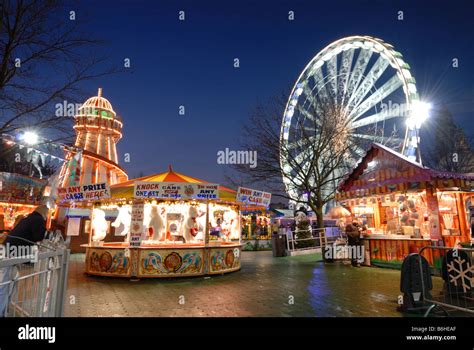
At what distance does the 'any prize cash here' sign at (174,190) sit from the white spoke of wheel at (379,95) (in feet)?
41.6

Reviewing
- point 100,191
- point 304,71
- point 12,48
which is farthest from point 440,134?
point 12,48

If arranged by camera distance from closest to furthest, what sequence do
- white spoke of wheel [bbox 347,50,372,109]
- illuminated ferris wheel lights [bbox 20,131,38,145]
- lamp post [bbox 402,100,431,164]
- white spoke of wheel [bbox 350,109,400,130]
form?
illuminated ferris wheel lights [bbox 20,131,38,145] → lamp post [bbox 402,100,431,164] → white spoke of wheel [bbox 350,109,400,130] → white spoke of wheel [bbox 347,50,372,109]

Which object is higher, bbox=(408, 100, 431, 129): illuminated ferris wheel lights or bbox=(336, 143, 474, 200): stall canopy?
bbox=(408, 100, 431, 129): illuminated ferris wheel lights

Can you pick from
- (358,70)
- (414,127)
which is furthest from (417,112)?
(358,70)

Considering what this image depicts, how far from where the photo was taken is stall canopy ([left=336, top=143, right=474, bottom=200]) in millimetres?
10078

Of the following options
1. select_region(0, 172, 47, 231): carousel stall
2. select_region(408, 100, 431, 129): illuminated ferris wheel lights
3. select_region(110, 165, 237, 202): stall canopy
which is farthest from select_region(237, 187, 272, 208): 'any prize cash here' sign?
select_region(0, 172, 47, 231): carousel stall

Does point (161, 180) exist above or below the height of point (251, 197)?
above

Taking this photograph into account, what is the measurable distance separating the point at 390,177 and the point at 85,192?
10.6 metres

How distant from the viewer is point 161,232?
10461mm

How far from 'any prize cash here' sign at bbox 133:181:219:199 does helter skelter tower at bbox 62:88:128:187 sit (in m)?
16.3

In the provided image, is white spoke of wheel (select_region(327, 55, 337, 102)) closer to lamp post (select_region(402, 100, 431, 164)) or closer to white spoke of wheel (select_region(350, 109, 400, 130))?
white spoke of wheel (select_region(350, 109, 400, 130))

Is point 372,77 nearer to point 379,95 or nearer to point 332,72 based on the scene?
point 379,95

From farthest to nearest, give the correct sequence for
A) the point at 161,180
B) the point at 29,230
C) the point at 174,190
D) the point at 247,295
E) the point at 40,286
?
the point at 161,180 < the point at 174,190 < the point at 247,295 < the point at 29,230 < the point at 40,286

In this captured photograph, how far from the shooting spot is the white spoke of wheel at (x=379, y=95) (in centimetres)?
1811
